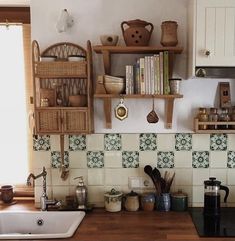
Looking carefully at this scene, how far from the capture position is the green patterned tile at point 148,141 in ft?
7.30

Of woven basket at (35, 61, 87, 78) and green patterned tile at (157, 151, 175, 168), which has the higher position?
woven basket at (35, 61, 87, 78)

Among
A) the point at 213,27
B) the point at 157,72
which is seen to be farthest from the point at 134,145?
the point at 213,27

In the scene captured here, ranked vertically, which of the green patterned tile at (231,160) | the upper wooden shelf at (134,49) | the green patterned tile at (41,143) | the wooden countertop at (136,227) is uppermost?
the upper wooden shelf at (134,49)

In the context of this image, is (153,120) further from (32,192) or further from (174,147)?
(32,192)

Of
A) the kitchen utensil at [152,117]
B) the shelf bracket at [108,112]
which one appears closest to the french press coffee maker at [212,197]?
the kitchen utensil at [152,117]

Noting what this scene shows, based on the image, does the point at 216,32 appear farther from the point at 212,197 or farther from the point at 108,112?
the point at 212,197

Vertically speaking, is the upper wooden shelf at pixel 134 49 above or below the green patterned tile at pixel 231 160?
above

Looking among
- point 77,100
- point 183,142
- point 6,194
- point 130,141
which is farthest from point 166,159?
point 6,194

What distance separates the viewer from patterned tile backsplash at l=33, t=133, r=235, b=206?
2.21 meters

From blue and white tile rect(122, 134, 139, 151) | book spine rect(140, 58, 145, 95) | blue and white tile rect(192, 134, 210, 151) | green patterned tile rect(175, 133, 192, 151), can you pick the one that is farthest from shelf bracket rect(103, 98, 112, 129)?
blue and white tile rect(192, 134, 210, 151)

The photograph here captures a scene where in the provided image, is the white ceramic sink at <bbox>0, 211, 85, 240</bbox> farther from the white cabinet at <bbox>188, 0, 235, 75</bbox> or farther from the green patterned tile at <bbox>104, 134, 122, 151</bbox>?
the white cabinet at <bbox>188, 0, 235, 75</bbox>

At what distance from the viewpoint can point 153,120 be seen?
2115 mm

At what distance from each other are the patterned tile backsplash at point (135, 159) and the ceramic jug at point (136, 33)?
0.61 metres

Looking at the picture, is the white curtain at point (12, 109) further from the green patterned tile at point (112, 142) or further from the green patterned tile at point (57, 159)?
the green patterned tile at point (112, 142)
